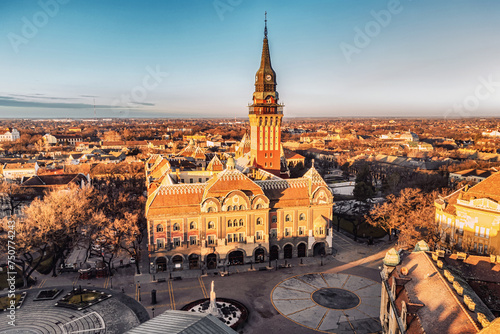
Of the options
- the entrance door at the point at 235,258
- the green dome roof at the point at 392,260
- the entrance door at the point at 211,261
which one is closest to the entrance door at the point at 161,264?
the entrance door at the point at 211,261

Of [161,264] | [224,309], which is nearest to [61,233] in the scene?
[161,264]

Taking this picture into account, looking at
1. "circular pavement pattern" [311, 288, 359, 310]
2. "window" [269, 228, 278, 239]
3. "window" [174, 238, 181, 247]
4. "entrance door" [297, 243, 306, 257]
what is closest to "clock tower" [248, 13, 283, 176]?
"window" [269, 228, 278, 239]

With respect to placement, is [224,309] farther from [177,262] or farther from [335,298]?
[335,298]

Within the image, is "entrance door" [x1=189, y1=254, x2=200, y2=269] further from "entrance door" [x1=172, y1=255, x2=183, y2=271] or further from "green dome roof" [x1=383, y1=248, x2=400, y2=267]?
"green dome roof" [x1=383, y1=248, x2=400, y2=267]

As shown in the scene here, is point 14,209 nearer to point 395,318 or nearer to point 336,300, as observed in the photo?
point 336,300

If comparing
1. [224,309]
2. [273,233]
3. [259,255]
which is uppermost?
[273,233]

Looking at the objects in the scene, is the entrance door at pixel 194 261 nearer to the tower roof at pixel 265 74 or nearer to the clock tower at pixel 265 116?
the clock tower at pixel 265 116
